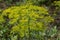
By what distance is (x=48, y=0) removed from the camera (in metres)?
11.2

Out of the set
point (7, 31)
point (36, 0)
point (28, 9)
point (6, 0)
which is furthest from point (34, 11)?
point (6, 0)

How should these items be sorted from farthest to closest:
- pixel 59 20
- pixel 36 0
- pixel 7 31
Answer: pixel 36 0 < pixel 59 20 < pixel 7 31

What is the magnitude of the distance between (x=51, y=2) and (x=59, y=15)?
127cm

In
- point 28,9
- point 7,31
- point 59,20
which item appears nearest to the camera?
point 28,9

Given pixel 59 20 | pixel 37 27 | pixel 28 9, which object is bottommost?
pixel 59 20

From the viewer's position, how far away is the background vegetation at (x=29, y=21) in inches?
190

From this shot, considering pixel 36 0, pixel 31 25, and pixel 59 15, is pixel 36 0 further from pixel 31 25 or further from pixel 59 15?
pixel 31 25

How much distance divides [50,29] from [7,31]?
1641 millimetres

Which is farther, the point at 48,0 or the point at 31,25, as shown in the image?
the point at 48,0

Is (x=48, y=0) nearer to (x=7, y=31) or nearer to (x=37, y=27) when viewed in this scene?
(x=7, y=31)

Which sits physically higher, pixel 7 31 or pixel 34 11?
pixel 34 11

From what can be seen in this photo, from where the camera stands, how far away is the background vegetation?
483cm

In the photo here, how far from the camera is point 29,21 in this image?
4926mm

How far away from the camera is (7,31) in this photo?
812 cm
